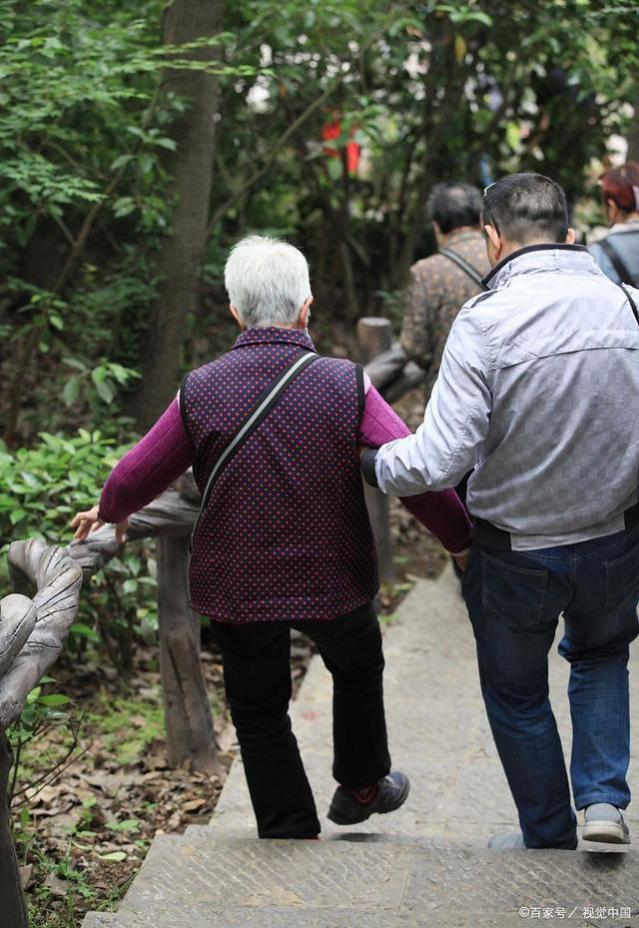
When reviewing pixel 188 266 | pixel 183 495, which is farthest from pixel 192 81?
pixel 183 495

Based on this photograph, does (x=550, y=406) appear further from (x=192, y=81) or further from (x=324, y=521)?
(x=192, y=81)

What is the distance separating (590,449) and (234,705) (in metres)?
1.21

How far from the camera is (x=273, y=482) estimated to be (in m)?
2.99

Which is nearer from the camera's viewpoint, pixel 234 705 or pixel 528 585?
pixel 528 585

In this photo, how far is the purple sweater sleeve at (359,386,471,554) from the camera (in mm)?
3010

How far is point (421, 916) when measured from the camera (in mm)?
2811

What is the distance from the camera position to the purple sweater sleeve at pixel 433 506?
3010 mm

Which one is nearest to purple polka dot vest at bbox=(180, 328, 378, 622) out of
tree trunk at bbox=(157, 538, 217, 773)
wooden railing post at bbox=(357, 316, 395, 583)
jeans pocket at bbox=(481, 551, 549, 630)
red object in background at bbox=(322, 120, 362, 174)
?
jeans pocket at bbox=(481, 551, 549, 630)

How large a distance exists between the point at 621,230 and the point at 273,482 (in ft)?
7.22

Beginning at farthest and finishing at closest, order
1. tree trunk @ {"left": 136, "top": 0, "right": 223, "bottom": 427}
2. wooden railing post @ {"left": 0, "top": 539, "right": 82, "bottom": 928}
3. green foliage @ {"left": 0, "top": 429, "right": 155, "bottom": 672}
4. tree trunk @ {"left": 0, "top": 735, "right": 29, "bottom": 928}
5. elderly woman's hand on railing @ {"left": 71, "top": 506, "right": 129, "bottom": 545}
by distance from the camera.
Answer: tree trunk @ {"left": 136, "top": 0, "right": 223, "bottom": 427}, green foliage @ {"left": 0, "top": 429, "right": 155, "bottom": 672}, elderly woman's hand on railing @ {"left": 71, "top": 506, "right": 129, "bottom": 545}, tree trunk @ {"left": 0, "top": 735, "right": 29, "bottom": 928}, wooden railing post @ {"left": 0, "top": 539, "right": 82, "bottom": 928}

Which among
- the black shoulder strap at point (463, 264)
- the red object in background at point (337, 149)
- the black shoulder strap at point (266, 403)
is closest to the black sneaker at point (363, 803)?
the black shoulder strap at point (266, 403)

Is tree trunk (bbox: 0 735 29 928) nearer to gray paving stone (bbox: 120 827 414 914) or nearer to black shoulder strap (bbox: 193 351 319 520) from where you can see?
gray paving stone (bbox: 120 827 414 914)

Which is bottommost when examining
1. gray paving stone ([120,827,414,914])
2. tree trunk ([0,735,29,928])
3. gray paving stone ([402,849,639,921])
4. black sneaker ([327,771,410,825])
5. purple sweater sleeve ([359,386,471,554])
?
black sneaker ([327,771,410,825])

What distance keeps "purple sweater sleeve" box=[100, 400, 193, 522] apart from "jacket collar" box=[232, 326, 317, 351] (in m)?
0.23
